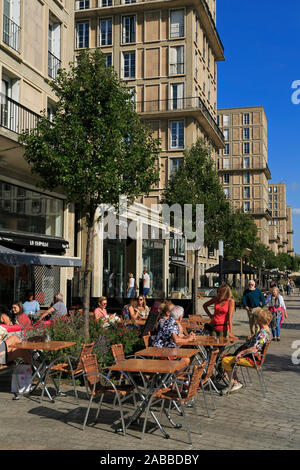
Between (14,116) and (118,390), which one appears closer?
(118,390)

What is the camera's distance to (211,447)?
552 cm

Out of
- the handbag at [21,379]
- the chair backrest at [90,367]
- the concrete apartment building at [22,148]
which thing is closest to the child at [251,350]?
the chair backrest at [90,367]

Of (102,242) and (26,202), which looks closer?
(26,202)

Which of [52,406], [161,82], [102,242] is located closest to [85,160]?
[52,406]

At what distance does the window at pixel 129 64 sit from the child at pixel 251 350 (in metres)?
40.7

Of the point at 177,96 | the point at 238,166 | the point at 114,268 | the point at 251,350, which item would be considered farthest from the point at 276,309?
the point at 238,166

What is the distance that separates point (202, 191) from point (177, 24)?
→ 25751mm

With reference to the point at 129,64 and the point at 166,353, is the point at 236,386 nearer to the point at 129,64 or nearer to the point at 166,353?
the point at 166,353

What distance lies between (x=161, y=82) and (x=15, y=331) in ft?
128

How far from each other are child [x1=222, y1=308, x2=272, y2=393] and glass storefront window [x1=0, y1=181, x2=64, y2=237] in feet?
34.9

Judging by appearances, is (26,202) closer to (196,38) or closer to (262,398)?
(262,398)

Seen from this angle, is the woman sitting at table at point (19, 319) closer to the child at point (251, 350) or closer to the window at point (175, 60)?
the child at point (251, 350)

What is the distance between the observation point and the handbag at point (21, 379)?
7.88 metres

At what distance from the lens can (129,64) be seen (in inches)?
1804
